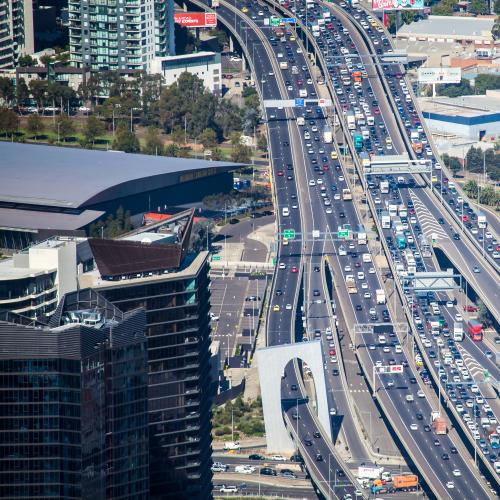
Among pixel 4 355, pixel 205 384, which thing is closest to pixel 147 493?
pixel 4 355

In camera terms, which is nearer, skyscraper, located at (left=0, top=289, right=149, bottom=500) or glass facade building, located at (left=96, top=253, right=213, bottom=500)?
skyscraper, located at (left=0, top=289, right=149, bottom=500)

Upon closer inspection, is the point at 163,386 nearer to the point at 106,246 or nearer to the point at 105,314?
the point at 106,246

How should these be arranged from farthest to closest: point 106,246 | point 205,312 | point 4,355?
point 205,312, point 106,246, point 4,355

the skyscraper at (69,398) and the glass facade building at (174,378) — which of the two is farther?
the glass facade building at (174,378)

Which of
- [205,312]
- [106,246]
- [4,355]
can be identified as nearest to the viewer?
[4,355]

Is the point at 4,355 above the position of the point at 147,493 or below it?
above

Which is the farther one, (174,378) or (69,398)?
(174,378)

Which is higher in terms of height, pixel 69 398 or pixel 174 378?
pixel 69 398

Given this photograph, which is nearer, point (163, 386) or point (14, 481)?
point (14, 481)
